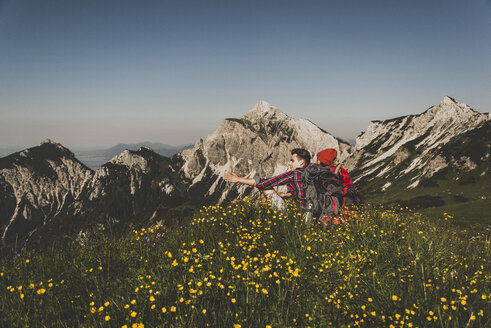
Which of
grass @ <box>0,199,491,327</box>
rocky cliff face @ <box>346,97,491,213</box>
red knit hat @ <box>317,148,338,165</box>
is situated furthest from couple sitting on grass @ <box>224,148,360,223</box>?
rocky cliff face @ <box>346,97,491,213</box>

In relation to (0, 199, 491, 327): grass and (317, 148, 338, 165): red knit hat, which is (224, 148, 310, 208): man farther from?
(0, 199, 491, 327): grass

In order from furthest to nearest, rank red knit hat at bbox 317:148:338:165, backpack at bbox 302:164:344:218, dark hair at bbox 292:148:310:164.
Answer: dark hair at bbox 292:148:310:164 → red knit hat at bbox 317:148:338:165 → backpack at bbox 302:164:344:218

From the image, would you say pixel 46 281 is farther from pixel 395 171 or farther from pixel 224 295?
pixel 395 171

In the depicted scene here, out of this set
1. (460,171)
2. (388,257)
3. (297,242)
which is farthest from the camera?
(460,171)

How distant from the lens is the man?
8.15 m

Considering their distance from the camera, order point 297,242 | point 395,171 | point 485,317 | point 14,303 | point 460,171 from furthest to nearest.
Answer: point 395,171 → point 460,171 → point 297,242 → point 14,303 → point 485,317

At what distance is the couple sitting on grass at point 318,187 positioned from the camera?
7.45 metres

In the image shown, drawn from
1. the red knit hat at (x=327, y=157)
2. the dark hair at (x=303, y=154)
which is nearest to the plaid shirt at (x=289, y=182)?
the dark hair at (x=303, y=154)

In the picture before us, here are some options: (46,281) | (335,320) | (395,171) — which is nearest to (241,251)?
(335,320)

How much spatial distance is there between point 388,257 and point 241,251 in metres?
2.75

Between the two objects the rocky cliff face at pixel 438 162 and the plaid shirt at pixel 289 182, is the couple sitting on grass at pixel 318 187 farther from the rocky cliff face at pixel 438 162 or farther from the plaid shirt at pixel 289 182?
the rocky cliff face at pixel 438 162

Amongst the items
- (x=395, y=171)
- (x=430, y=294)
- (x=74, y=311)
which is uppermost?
(x=430, y=294)

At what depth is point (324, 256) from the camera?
Result: 439cm

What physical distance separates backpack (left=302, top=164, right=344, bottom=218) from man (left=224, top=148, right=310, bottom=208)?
0.47 m
